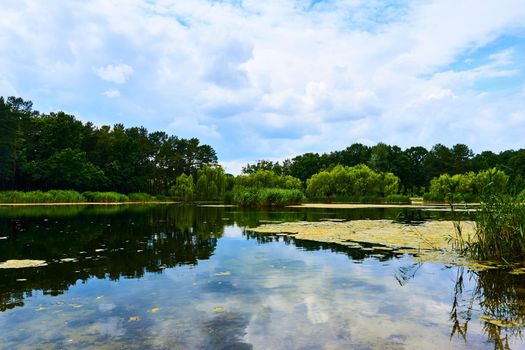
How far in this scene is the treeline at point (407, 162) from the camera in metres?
103

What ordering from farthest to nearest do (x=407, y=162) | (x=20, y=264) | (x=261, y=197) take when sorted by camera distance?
(x=407, y=162) < (x=261, y=197) < (x=20, y=264)

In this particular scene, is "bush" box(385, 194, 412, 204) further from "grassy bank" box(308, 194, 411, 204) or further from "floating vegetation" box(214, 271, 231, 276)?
"floating vegetation" box(214, 271, 231, 276)

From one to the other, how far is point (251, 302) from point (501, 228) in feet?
24.0

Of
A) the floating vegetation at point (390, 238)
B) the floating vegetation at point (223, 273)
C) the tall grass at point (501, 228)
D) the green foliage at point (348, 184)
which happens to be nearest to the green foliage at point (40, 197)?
the green foliage at point (348, 184)

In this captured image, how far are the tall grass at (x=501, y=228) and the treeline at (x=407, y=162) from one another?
9146 centimetres

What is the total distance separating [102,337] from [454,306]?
581 cm

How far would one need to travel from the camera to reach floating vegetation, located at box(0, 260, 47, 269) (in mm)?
10156

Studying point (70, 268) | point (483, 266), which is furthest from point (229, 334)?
point (483, 266)

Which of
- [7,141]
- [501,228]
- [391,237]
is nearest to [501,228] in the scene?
[501,228]

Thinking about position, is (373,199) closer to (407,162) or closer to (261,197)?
(261,197)

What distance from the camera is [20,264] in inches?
410

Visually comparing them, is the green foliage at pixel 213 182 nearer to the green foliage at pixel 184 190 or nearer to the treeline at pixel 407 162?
the green foliage at pixel 184 190

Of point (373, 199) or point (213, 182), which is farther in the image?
point (213, 182)

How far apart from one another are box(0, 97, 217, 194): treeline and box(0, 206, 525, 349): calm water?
5656 cm
